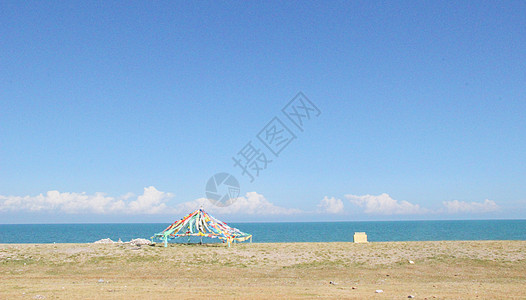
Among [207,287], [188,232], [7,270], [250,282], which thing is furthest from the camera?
[188,232]

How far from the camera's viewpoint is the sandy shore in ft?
58.9

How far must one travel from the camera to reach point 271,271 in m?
25.4

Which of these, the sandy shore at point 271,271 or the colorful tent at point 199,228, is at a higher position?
the colorful tent at point 199,228

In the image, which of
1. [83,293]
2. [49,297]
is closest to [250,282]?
[83,293]

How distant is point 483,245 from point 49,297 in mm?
31036

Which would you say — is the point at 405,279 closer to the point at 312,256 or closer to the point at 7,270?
Result: the point at 312,256

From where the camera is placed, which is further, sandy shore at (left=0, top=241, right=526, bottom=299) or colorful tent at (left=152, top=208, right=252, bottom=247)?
colorful tent at (left=152, top=208, right=252, bottom=247)

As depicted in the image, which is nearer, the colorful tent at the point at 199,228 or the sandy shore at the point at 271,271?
the sandy shore at the point at 271,271

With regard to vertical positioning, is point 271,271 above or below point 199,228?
below

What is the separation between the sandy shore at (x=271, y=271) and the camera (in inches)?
707

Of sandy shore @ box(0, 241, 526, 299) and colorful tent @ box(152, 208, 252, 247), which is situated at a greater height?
colorful tent @ box(152, 208, 252, 247)

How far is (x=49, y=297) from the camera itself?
16.6 meters

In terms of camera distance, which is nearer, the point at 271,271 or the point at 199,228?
the point at 271,271

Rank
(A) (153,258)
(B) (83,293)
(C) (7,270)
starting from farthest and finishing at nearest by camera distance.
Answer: (A) (153,258), (C) (7,270), (B) (83,293)
